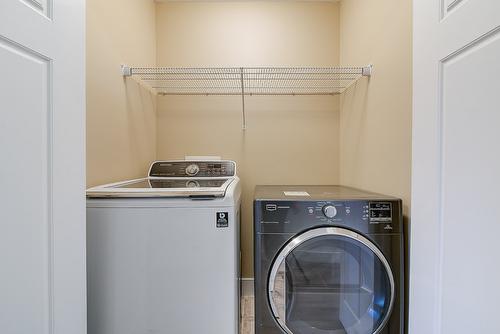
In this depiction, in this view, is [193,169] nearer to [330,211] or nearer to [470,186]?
[330,211]

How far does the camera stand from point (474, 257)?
68 centimetres

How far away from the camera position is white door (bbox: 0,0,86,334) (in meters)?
0.63

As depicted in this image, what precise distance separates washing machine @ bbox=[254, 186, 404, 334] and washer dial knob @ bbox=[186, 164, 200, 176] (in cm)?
82

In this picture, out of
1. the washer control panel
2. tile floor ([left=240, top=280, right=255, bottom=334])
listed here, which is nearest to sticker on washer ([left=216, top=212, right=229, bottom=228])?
the washer control panel

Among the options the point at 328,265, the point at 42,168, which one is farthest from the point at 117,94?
the point at 328,265

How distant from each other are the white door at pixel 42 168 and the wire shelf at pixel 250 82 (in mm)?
1133

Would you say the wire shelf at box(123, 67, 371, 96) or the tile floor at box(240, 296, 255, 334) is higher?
the wire shelf at box(123, 67, 371, 96)

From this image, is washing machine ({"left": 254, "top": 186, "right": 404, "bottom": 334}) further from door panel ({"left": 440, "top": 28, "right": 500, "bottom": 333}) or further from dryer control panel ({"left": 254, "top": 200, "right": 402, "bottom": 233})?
door panel ({"left": 440, "top": 28, "right": 500, "bottom": 333})

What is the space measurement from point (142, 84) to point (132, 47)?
0.26 m

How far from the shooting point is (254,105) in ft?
7.08

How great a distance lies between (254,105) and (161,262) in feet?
4.95

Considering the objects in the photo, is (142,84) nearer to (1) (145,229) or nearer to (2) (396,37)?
(1) (145,229)

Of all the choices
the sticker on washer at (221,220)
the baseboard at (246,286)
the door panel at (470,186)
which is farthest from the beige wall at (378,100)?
the baseboard at (246,286)

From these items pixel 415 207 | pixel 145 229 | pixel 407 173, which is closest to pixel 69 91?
pixel 145 229
